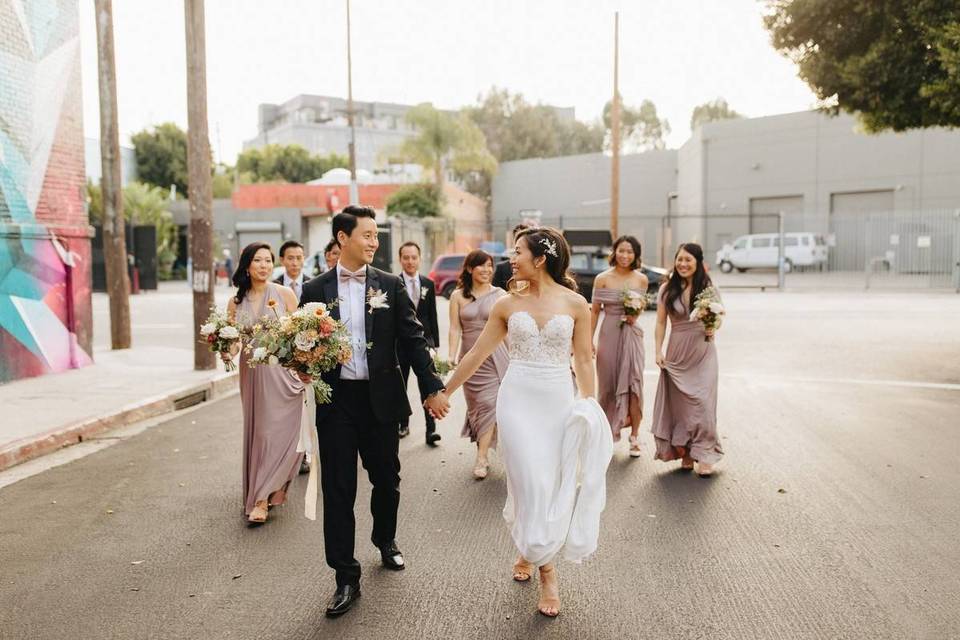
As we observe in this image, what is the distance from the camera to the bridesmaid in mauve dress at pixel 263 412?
5.71m

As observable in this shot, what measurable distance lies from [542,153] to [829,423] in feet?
212

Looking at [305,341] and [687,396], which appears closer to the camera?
[305,341]

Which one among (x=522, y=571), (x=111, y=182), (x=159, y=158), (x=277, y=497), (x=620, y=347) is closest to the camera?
(x=522, y=571)

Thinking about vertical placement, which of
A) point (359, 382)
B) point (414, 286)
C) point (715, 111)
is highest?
point (715, 111)

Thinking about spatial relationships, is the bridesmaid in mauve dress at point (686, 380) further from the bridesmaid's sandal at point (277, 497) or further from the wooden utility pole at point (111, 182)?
the wooden utility pole at point (111, 182)

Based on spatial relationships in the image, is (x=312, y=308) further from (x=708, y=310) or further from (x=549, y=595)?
(x=708, y=310)

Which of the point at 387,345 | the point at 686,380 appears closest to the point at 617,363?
the point at 686,380

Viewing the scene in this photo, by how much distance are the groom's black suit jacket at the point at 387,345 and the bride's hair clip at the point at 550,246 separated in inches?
31.6

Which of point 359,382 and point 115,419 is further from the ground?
point 359,382

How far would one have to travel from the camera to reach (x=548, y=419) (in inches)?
168

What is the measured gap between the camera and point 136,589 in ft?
14.7

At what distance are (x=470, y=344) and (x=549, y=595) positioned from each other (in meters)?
3.39

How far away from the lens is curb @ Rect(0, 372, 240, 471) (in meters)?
7.61

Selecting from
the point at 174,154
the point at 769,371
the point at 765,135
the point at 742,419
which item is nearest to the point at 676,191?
the point at 765,135
